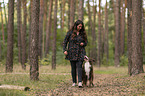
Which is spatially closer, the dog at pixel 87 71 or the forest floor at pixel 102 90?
the forest floor at pixel 102 90

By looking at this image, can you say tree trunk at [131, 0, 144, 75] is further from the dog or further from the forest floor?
the dog

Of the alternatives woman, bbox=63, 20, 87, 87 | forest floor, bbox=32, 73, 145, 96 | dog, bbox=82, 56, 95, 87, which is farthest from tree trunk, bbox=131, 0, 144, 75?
dog, bbox=82, 56, 95, 87

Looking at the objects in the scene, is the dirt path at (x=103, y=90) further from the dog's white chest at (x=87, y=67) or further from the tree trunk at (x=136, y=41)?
the tree trunk at (x=136, y=41)

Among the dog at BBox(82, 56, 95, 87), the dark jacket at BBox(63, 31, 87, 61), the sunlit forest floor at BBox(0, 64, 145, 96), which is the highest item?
the dark jacket at BBox(63, 31, 87, 61)

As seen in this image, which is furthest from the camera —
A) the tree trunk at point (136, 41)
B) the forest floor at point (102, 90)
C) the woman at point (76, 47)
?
the tree trunk at point (136, 41)

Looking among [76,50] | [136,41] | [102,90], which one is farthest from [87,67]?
[136,41]

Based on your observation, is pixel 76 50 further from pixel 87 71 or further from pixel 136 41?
pixel 136 41

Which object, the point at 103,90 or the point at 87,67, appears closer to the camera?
the point at 103,90

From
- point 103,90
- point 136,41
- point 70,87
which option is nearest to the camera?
point 103,90

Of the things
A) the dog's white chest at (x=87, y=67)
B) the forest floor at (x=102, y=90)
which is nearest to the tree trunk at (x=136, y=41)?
the forest floor at (x=102, y=90)

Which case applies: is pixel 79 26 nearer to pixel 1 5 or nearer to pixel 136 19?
pixel 136 19

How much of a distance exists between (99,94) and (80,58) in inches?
69.4

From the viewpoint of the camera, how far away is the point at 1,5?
25.4m

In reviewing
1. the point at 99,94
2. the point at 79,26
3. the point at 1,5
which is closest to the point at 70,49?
the point at 79,26
